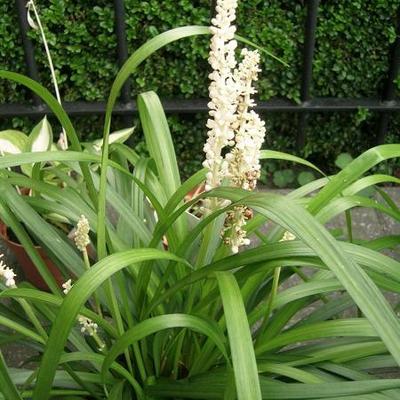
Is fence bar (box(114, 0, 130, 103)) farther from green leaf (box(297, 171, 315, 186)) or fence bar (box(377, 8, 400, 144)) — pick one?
fence bar (box(377, 8, 400, 144))

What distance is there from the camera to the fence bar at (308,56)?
2107 millimetres

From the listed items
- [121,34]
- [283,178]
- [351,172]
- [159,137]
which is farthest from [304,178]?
[351,172]

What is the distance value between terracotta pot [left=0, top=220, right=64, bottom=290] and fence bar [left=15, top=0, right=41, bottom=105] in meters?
0.54

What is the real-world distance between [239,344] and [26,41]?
146 cm

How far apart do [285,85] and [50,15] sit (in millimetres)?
781

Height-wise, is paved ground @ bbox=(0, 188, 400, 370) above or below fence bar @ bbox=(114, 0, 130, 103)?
below

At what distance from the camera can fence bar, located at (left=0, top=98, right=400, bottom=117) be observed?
7.43 feet

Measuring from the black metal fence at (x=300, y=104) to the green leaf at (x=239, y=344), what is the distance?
1.26 m

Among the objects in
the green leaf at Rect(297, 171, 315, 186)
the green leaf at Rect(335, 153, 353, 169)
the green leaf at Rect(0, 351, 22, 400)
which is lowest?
the green leaf at Rect(0, 351, 22, 400)

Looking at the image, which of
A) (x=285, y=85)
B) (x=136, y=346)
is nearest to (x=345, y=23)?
(x=285, y=85)

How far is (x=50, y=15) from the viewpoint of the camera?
219 centimetres

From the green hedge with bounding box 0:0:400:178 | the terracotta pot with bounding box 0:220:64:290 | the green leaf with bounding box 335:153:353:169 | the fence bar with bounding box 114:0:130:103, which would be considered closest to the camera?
the terracotta pot with bounding box 0:220:64:290

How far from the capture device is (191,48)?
88.0 inches

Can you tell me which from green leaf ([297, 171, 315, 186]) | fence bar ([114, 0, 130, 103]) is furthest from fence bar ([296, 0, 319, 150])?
fence bar ([114, 0, 130, 103])
